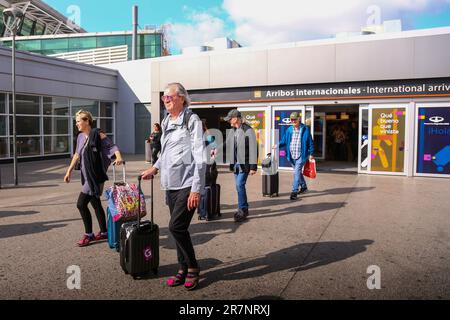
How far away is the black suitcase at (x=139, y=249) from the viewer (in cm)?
357

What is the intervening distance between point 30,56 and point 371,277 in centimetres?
1615

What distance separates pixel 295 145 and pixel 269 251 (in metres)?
3.97

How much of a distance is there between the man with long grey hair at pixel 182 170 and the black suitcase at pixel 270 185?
15.5 ft

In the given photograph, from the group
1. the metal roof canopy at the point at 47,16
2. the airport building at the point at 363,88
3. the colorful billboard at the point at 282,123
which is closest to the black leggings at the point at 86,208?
the colorful billboard at the point at 282,123

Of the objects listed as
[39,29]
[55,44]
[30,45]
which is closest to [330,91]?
[55,44]

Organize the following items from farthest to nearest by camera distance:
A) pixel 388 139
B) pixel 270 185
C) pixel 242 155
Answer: pixel 388 139
pixel 270 185
pixel 242 155

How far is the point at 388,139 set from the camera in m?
11.9

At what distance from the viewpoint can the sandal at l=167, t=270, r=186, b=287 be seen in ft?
11.5

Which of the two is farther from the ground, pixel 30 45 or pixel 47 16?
pixel 47 16

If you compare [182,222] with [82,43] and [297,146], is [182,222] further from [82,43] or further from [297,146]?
[82,43]

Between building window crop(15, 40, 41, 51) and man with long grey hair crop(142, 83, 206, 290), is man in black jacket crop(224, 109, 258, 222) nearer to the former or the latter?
man with long grey hair crop(142, 83, 206, 290)

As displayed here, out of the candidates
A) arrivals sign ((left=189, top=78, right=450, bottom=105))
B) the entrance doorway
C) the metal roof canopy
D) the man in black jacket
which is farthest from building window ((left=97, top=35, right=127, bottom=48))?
the man in black jacket

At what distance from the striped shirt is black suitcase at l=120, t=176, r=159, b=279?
16.3 feet

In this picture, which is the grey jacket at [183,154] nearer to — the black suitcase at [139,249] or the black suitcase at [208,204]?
the black suitcase at [139,249]
